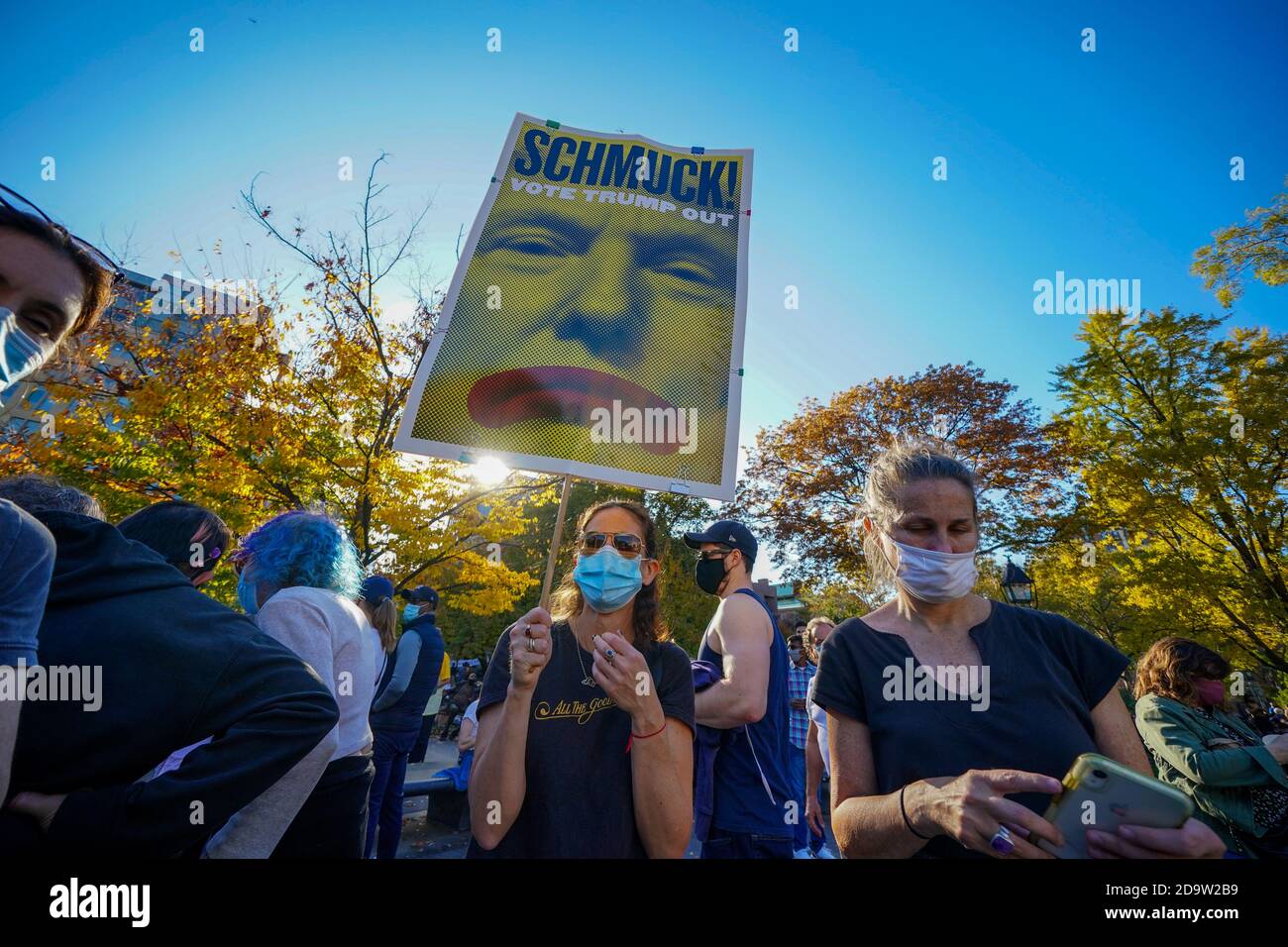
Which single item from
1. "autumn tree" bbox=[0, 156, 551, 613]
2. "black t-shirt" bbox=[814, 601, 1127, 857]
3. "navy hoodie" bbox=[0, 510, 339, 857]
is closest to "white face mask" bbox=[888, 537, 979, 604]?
"black t-shirt" bbox=[814, 601, 1127, 857]

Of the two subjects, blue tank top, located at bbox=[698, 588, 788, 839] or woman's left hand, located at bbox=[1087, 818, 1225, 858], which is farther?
blue tank top, located at bbox=[698, 588, 788, 839]

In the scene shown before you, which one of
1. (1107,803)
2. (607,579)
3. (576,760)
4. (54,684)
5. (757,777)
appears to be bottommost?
(757,777)

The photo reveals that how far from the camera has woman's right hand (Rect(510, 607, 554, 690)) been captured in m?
2.04

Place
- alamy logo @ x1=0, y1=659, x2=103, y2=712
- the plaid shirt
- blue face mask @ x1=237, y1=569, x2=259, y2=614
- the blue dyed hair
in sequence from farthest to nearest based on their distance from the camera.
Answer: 1. the plaid shirt
2. blue face mask @ x1=237, y1=569, x2=259, y2=614
3. the blue dyed hair
4. alamy logo @ x1=0, y1=659, x2=103, y2=712

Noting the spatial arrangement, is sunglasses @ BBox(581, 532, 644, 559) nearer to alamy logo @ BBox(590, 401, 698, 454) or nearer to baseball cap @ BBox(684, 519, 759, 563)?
alamy logo @ BBox(590, 401, 698, 454)

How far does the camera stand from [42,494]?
2.14 meters

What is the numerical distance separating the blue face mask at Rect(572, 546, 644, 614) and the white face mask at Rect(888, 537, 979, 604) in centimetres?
108

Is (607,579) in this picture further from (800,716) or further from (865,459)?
(865,459)

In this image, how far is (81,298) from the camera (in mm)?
1865

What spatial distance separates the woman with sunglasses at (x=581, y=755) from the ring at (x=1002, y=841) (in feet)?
3.39

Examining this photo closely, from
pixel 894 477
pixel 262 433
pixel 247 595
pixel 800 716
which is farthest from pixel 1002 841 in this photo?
pixel 262 433

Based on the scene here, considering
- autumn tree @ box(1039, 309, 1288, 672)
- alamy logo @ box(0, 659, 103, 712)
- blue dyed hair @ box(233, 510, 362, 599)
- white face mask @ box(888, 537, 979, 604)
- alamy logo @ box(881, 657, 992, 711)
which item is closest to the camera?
alamy logo @ box(0, 659, 103, 712)

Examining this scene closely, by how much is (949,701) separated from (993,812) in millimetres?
465
